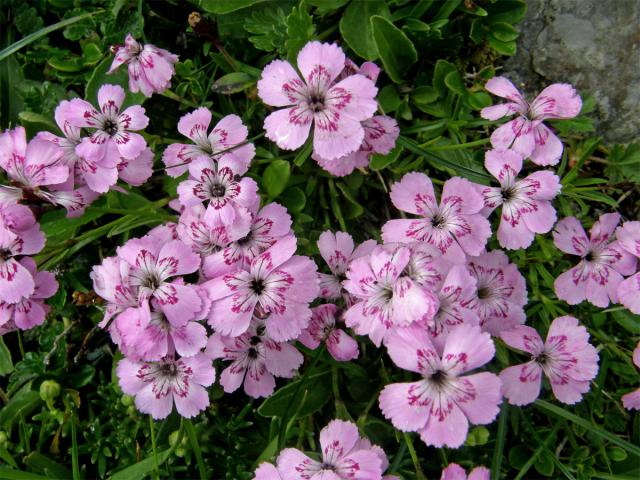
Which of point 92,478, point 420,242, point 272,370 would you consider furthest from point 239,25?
point 92,478

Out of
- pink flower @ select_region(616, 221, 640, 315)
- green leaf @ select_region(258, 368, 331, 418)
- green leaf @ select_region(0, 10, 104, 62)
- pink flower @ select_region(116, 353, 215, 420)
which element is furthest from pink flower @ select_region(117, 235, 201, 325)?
pink flower @ select_region(616, 221, 640, 315)

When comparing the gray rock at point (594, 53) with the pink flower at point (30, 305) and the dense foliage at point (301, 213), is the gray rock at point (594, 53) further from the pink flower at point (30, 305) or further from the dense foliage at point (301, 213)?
the pink flower at point (30, 305)

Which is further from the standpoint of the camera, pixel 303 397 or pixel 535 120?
pixel 303 397

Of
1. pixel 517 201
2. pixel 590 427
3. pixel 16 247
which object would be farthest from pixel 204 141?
pixel 590 427

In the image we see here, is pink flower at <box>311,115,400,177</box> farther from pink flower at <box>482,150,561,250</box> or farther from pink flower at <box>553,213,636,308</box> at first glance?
pink flower at <box>553,213,636,308</box>

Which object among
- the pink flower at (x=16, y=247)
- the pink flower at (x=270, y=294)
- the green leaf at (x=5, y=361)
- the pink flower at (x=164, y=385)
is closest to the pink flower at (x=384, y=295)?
the pink flower at (x=270, y=294)

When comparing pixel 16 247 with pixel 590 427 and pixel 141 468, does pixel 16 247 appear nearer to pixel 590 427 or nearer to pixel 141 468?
pixel 141 468
